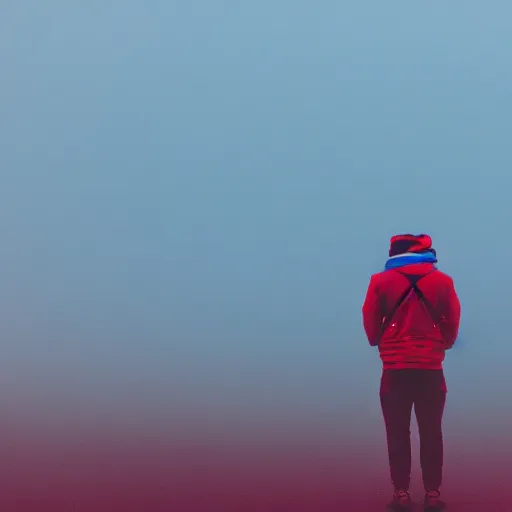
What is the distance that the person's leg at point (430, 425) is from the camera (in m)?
2.45

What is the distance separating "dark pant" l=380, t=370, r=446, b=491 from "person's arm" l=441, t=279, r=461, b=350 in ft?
0.41

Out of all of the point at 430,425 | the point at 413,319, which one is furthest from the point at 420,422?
the point at 413,319

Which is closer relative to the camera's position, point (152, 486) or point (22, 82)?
point (152, 486)

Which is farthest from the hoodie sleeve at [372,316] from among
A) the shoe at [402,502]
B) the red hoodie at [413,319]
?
the shoe at [402,502]

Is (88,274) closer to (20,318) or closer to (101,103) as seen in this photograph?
(20,318)

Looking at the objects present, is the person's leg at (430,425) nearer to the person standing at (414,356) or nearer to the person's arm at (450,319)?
the person standing at (414,356)

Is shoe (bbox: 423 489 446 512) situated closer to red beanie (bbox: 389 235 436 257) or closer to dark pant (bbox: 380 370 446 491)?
dark pant (bbox: 380 370 446 491)

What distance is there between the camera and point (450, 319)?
8.10ft

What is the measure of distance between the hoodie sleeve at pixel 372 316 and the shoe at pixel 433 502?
57 centimetres

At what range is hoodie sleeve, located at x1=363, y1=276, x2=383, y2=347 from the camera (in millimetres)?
2510

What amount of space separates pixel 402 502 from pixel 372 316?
682 mm

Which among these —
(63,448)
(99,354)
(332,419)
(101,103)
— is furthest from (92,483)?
(101,103)

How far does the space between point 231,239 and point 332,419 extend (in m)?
0.81

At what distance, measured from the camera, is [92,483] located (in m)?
2.64
